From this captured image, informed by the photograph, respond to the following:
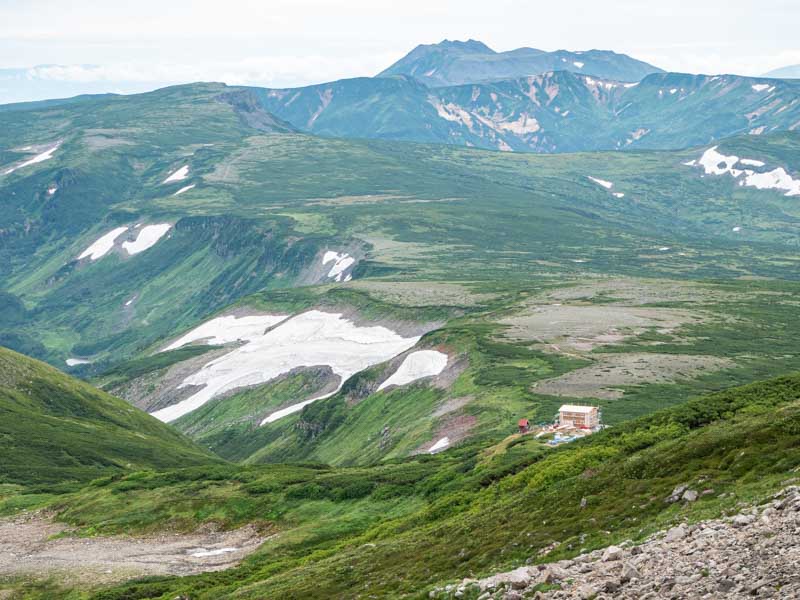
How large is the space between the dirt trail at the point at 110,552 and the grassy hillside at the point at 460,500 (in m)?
2.09

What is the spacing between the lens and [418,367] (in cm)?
14862

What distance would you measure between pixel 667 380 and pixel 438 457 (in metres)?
43.4

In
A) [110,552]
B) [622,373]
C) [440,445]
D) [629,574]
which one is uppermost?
[629,574]

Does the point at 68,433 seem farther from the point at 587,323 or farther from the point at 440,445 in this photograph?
the point at 587,323

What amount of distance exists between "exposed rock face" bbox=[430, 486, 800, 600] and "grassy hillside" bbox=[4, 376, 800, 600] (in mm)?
2271

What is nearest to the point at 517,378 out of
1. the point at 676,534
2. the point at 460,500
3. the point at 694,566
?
the point at 460,500

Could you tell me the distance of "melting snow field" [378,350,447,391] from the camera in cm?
14562

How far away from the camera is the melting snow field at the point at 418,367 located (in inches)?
5733

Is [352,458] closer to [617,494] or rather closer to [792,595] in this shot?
[617,494]

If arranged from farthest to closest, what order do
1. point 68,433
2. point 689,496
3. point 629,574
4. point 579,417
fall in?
point 68,433, point 579,417, point 689,496, point 629,574

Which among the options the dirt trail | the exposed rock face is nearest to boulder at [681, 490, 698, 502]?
the exposed rock face

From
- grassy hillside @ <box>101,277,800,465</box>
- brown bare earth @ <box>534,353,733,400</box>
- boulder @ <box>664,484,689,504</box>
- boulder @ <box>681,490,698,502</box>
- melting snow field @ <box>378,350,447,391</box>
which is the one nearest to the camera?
boulder @ <box>681,490,698,502</box>

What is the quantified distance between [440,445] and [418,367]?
4184 cm

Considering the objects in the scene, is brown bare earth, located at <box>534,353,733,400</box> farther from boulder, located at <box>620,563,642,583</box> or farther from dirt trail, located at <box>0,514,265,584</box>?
boulder, located at <box>620,563,642,583</box>
